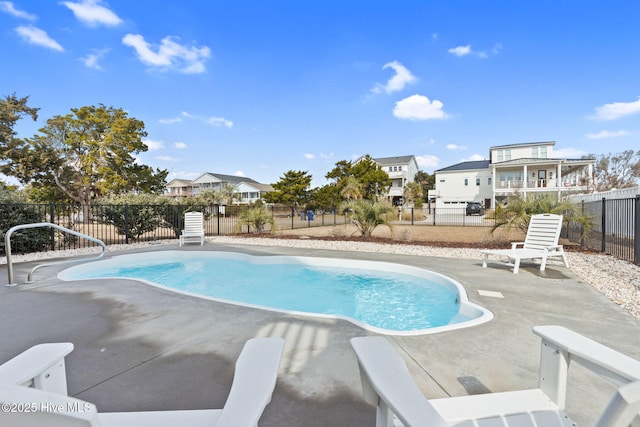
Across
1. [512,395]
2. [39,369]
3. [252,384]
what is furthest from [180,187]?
[512,395]

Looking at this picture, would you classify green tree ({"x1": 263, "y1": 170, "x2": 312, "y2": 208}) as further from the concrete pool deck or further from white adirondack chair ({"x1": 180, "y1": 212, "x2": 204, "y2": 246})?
the concrete pool deck

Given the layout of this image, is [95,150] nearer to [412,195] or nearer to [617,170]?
[412,195]

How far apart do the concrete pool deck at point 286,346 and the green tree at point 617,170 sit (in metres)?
34.3

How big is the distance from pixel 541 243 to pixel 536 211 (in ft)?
8.41

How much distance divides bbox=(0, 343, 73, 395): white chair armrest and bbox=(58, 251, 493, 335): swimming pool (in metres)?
2.59

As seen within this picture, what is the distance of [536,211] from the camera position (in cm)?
847

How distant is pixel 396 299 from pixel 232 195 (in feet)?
117

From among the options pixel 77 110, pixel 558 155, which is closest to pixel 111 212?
pixel 77 110

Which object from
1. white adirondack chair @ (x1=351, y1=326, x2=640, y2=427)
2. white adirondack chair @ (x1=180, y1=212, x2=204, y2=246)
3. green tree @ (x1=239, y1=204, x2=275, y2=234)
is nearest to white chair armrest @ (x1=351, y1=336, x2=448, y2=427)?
white adirondack chair @ (x1=351, y1=326, x2=640, y2=427)

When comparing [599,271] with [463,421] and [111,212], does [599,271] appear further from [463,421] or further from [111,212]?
[111,212]

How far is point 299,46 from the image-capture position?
12875mm

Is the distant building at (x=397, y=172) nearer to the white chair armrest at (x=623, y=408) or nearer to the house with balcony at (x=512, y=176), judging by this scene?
the house with balcony at (x=512, y=176)

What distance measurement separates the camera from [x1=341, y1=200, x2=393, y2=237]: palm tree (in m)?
10.9

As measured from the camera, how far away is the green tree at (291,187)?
31359mm
